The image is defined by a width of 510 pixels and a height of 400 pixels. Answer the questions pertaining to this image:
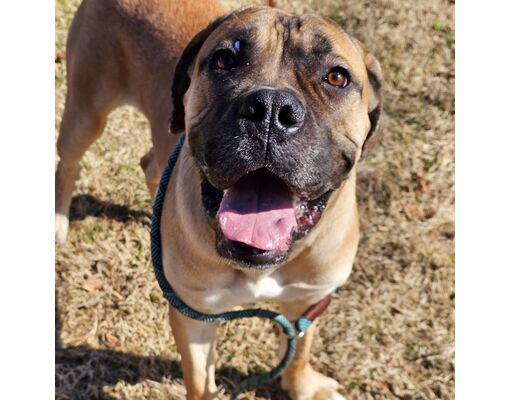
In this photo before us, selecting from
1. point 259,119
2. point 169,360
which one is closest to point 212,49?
point 259,119

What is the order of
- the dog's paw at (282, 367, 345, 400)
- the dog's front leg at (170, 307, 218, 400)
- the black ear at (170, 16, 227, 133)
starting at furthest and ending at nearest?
the dog's paw at (282, 367, 345, 400), the dog's front leg at (170, 307, 218, 400), the black ear at (170, 16, 227, 133)

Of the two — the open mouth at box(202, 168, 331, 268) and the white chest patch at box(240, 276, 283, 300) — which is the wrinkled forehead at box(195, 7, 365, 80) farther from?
the white chest patch at box(240, 276, 283, 300)

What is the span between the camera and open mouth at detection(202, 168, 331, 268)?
7.44 ft

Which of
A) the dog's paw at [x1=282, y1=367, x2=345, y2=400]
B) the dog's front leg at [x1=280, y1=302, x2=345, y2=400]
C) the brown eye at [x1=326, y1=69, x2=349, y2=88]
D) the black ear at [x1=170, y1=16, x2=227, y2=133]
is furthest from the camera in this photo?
the dog's paw at [x1=282, y1=367, x2=345, y2=400]

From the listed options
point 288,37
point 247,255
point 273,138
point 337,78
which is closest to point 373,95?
point 337,78

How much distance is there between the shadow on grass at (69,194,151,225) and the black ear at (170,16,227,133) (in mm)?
1597

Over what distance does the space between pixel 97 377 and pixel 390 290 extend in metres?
1.75

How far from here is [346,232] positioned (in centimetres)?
276

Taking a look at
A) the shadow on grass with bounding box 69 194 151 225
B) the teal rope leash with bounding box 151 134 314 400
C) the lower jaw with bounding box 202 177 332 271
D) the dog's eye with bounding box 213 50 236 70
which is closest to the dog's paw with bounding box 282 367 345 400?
the teal rope leash with bounding box 151 134 314 400

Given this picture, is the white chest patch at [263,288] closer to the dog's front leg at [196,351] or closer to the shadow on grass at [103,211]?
the dog's front leg at [196,351]

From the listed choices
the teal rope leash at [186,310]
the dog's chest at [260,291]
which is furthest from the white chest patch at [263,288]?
the teal rope leash at [186,310]

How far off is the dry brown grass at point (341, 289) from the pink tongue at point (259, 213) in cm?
156

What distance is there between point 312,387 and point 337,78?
1.79 m

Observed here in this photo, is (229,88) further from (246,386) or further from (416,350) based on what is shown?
(416,350)
